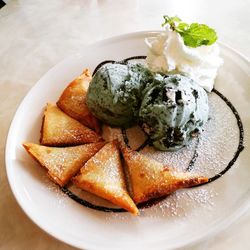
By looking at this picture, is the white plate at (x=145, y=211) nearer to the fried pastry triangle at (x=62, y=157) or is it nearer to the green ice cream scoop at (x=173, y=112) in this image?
the fried pastry triangle at (x=62, y=157)

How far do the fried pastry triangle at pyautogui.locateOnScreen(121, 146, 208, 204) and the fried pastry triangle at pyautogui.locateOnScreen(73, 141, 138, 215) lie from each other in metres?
0.03

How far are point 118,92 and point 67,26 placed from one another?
813 mm

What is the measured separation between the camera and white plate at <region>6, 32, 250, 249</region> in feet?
3.10

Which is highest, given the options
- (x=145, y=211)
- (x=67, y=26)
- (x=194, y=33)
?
(x=194, y=33)

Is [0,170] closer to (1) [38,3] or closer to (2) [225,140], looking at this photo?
(2) [225,140]

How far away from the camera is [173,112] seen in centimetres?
107

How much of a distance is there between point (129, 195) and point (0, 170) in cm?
49

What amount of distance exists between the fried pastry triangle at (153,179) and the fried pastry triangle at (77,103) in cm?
24

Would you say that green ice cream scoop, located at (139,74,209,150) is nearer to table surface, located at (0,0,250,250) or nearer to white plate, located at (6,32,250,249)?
white plate, located at (6,32,250,249)

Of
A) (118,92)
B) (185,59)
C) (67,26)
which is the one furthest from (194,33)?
(67,26)

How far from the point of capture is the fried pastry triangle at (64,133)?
1.23m

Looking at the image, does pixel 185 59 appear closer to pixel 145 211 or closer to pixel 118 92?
pixel 118 92

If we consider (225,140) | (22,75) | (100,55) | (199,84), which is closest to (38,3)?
(22,75)

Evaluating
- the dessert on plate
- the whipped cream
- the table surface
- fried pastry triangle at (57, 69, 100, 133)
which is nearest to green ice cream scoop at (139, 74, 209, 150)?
the dessert on plate
